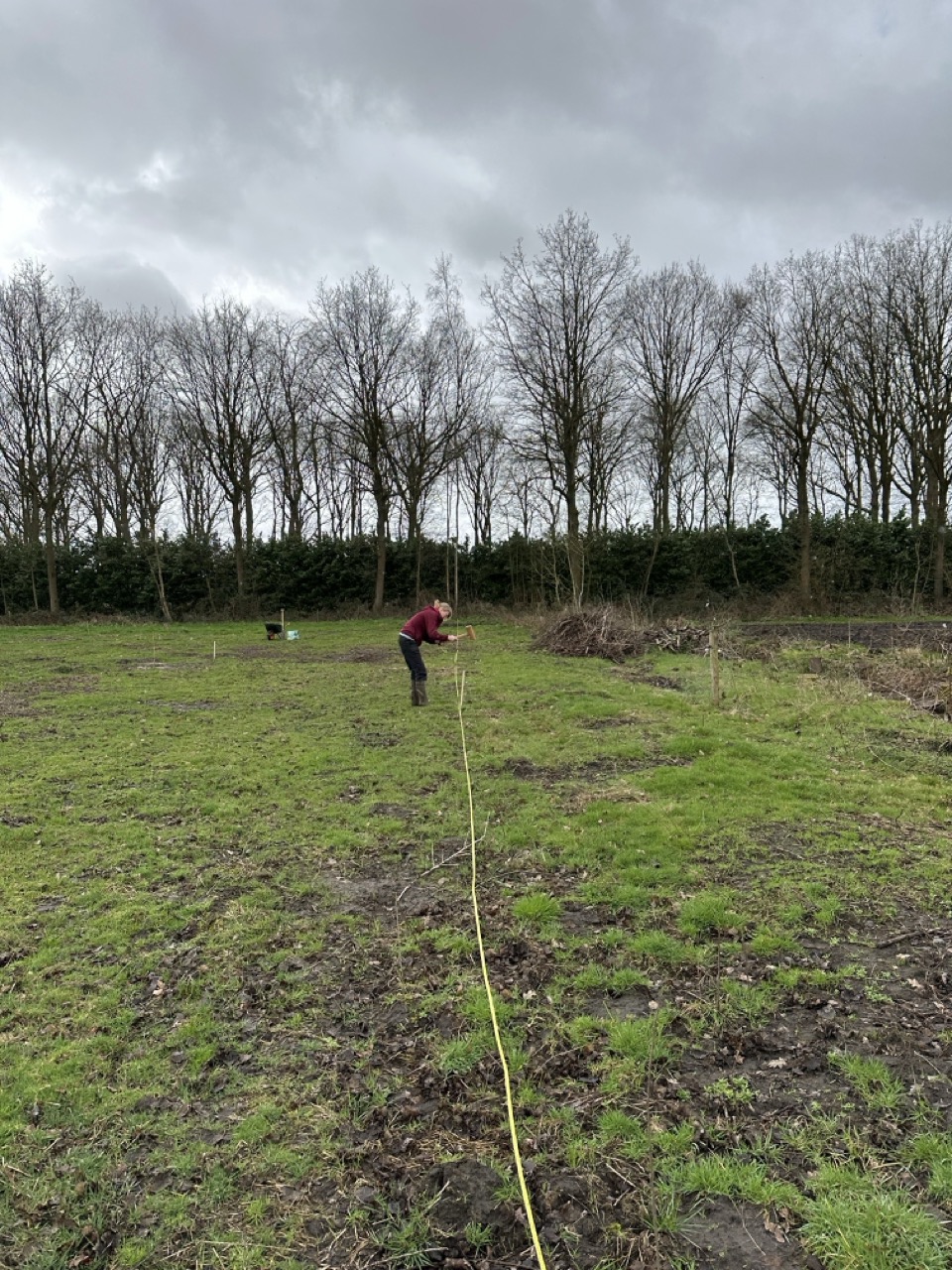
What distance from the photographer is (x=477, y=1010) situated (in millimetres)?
3281

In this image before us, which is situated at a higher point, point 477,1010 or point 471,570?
point 471,570

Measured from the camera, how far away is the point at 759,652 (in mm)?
14383

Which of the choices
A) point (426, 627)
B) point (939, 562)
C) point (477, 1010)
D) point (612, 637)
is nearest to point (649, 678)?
point (612, 637)

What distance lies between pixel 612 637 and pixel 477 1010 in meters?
13.7

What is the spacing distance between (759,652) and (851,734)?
651cm

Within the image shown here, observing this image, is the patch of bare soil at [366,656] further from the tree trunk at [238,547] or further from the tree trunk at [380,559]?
the tree trunk at [238,547]

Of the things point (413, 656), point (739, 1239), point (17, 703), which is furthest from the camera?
point (17, 703)

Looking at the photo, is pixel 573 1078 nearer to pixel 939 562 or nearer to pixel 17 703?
pixel 17 703

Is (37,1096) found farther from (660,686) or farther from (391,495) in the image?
(391,495)

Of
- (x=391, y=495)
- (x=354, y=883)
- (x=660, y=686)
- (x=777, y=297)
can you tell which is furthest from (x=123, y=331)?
(x=354, y=883)

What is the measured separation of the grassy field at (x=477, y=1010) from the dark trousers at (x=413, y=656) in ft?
10.4

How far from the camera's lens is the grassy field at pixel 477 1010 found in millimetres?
2207

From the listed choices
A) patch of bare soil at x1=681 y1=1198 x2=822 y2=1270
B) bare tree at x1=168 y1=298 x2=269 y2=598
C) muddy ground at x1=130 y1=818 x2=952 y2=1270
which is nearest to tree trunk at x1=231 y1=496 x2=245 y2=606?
bare tree at x1=168 y1=298 x2=269 y2=598

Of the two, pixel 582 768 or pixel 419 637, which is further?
pixel 419 637
